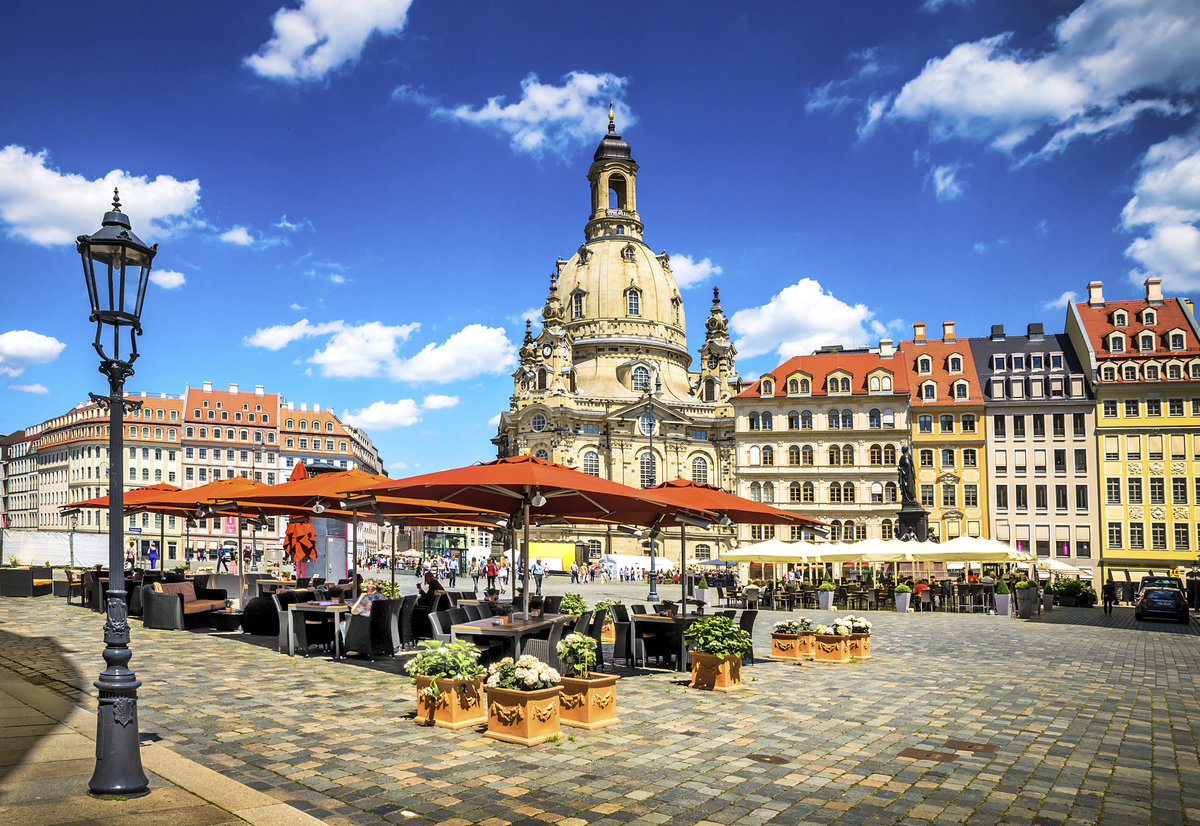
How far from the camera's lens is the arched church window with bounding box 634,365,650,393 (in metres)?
98.1

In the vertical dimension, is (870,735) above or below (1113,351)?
below

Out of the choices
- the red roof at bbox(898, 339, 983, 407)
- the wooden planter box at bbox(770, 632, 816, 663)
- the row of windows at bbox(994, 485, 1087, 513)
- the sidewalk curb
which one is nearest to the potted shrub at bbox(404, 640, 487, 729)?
the sidewalk curb

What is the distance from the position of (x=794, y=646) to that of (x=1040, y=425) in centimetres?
5766

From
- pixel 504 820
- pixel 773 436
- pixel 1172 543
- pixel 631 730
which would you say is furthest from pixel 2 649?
pixel 1172 543

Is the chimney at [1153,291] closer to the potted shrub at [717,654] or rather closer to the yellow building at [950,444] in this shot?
the yellow building at [950,444]

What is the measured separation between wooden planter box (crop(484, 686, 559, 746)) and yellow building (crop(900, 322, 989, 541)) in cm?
6219

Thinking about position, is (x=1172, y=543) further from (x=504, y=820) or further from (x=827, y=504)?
(x=504, y=820)

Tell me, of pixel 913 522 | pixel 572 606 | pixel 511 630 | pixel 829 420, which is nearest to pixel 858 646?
pixel 572 606

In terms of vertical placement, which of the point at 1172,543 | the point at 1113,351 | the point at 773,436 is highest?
the point at 1113,351

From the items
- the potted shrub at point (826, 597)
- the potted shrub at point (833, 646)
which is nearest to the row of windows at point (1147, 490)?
the potted shrub at point (826, 597)

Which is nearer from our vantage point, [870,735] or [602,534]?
[870,735]

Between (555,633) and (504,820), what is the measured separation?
5.39 m

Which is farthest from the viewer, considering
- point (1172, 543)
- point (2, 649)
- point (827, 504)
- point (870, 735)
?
point (827, 504)

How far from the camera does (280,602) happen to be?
15852 mm
